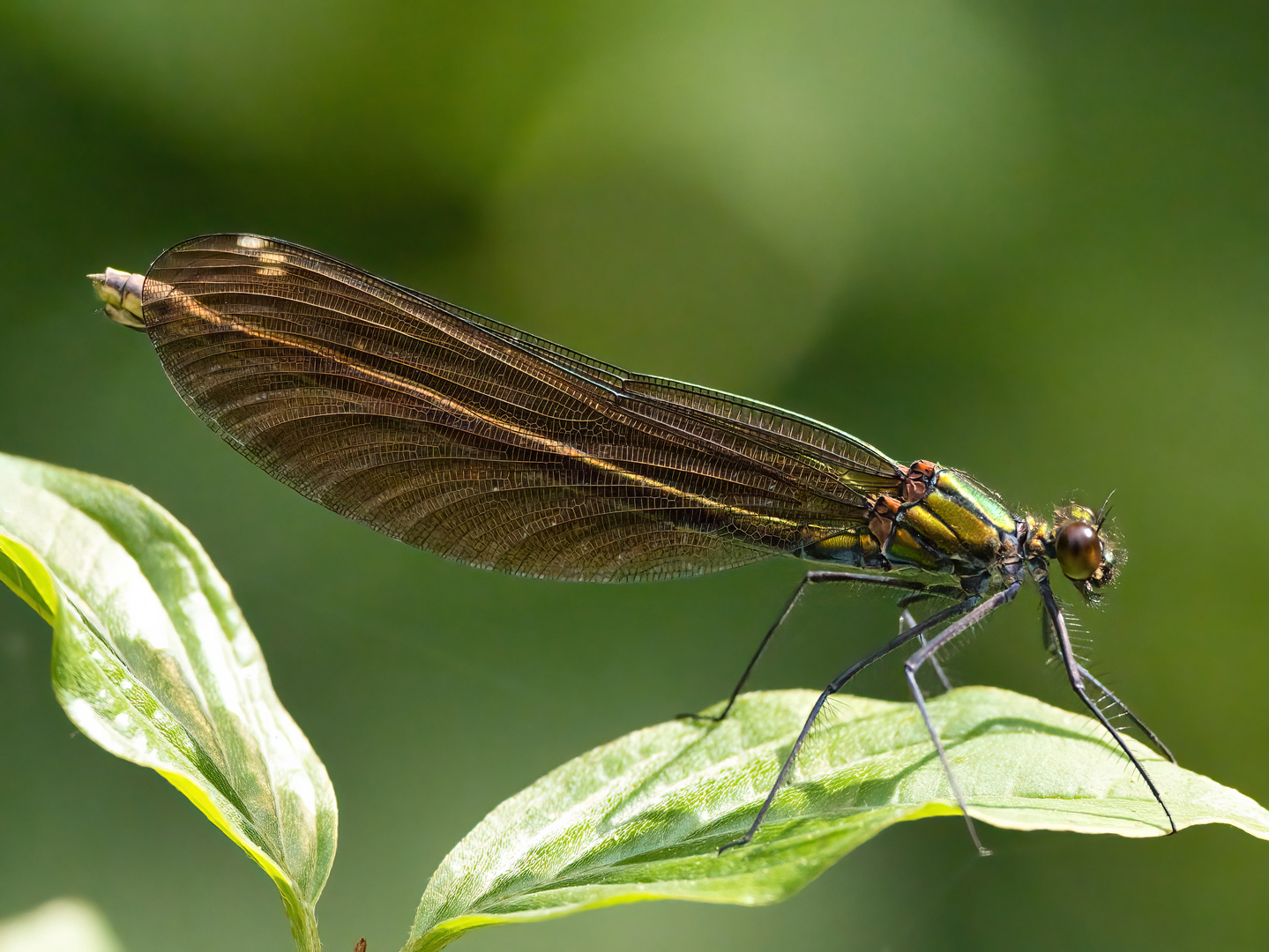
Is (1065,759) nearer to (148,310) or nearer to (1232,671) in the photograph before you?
(148,310)

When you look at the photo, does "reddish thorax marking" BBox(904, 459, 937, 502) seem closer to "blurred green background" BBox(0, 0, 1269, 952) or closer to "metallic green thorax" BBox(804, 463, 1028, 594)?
"metallic green thorax" BBox(804, 463, 1028, 594)

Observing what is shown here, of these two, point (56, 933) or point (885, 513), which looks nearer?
point (56, 933)

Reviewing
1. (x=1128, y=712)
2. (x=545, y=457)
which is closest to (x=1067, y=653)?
(x=1128, y=712)

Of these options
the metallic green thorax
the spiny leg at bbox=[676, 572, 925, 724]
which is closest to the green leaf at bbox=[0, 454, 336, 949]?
the spiny leg at bbox=[676, 572, 925, 724]

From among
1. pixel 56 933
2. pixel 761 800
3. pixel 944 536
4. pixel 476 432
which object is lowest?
pixel 56 933

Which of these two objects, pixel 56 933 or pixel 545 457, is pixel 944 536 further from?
pixel 56 933

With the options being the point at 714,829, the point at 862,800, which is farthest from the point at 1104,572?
the point at 714,829

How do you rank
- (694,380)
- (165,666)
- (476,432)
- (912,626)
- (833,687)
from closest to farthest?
(165,666)
(833,687)
(476,432)
(912,626)
(694,380)
